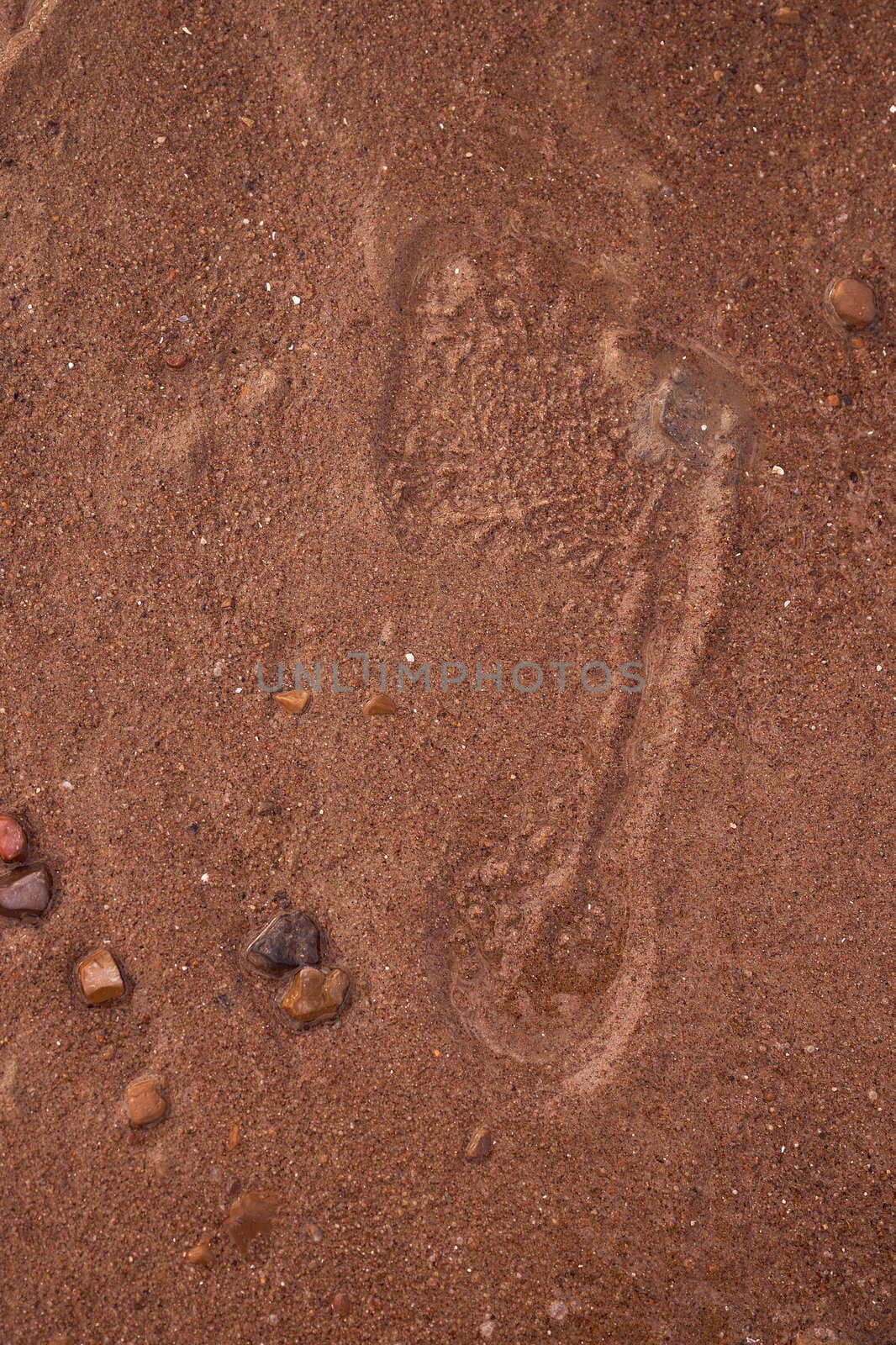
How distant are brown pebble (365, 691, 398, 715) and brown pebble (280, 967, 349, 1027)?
27.9 inches

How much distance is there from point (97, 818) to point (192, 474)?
993 millimetres

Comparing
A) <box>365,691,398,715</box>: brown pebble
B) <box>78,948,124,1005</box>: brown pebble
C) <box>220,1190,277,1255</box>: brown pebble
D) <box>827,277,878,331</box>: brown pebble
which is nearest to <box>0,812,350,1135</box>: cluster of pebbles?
<box>78,948,124,1005</box>: brown pebble

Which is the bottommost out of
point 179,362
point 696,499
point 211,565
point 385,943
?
point 385,943

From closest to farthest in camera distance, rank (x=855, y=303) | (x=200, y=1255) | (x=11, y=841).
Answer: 1. (x=200, y=1255)
2. (x=11, y=841)
3. (x=855, y=303)

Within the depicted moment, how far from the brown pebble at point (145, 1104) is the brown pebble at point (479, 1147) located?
2.65 ft

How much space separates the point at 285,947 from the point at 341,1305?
Result: 0.92 meters

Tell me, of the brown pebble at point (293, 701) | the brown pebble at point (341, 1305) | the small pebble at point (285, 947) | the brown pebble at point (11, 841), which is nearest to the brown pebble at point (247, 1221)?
the brown pebble at point (341, 1305)

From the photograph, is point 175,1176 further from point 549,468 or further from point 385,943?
point 549,468

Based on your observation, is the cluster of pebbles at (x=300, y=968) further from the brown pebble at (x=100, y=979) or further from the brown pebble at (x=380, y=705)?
the brown pebble at (x=380, y=705)

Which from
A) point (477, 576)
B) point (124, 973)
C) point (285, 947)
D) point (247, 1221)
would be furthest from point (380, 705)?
point (247, 1221)

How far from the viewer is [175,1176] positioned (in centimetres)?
221

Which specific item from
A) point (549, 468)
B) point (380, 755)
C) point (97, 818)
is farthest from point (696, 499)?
point (97, 818)

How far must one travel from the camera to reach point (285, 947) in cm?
225

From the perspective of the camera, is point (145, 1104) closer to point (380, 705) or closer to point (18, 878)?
point (18, 878)
